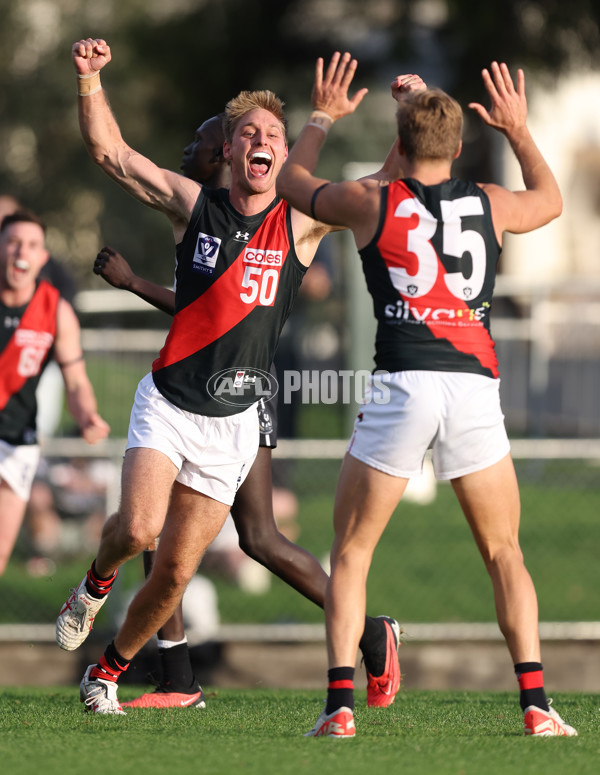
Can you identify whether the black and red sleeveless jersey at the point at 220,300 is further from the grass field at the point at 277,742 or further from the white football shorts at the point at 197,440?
the grass field at the point at 277,742

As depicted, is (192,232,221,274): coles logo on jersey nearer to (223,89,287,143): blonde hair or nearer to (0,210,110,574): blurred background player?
(223,89,287,143): blonde hair

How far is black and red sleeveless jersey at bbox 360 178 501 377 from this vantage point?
14.4 ft

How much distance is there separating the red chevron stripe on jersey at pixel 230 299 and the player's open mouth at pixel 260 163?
21 centimetres

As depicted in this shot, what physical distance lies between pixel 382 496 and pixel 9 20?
94.2 feet

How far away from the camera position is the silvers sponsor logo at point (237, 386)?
5.31m

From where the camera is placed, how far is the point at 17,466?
7520 mm

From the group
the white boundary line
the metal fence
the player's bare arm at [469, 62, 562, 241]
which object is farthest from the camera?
the metal fence

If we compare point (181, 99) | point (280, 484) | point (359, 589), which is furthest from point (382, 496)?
point (181, 99)

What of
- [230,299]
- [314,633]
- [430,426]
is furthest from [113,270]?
[314,633]

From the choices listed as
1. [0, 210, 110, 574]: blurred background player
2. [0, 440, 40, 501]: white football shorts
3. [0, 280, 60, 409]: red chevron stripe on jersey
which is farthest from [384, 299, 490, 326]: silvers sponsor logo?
[0, 440, 40, 501]: white football shorts

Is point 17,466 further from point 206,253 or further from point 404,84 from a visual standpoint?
point 404,84

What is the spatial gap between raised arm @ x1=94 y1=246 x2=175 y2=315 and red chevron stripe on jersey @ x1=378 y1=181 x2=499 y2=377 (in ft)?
4.66

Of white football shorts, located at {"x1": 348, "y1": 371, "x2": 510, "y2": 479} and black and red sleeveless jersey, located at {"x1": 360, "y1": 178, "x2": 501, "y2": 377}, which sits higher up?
black and red sleeveless jersey, located at {"x1": 360, "y1": 178, "x2": 501, "y2": 377}

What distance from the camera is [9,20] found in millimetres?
30312
